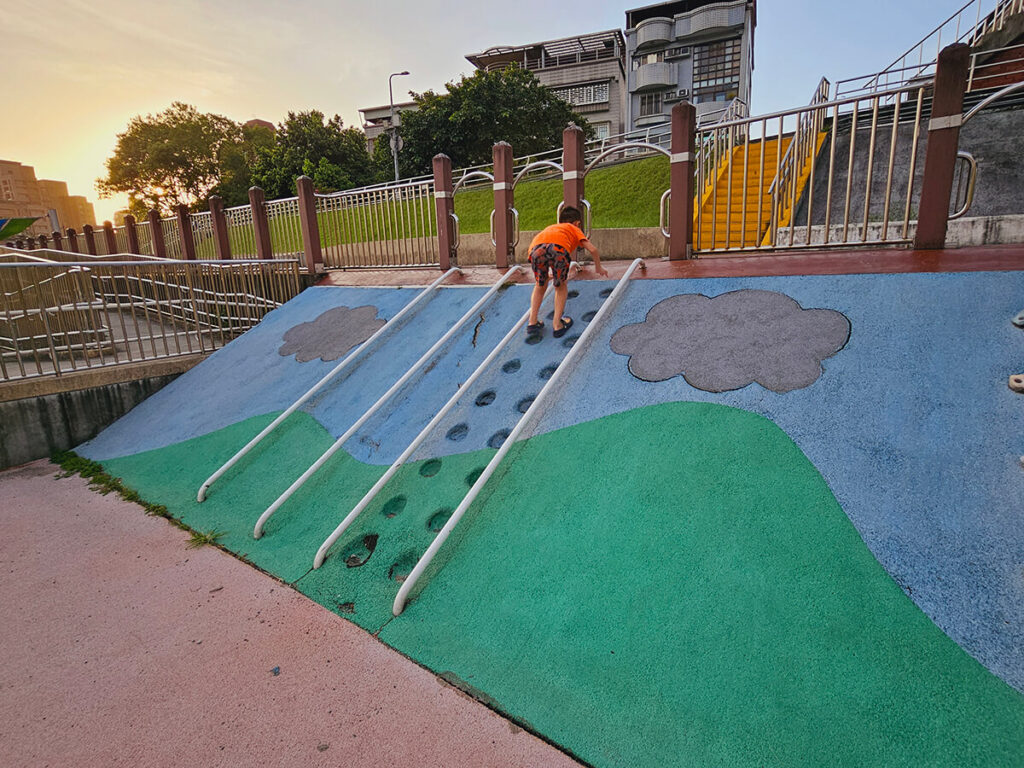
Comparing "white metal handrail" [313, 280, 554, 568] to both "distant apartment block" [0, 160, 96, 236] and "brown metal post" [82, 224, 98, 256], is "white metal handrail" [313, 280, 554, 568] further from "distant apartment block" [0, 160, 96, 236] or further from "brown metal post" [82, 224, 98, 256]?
"distant apartment block" [0, 160, 96, 236]

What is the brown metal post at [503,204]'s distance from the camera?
7.68 metres

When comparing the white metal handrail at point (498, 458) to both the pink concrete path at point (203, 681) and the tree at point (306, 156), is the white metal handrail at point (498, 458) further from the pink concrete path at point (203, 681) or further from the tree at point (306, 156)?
the tree at point (306, 156)

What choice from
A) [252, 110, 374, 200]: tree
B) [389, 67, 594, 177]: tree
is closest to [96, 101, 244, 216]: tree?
[252, 110, 374, 200]: tree

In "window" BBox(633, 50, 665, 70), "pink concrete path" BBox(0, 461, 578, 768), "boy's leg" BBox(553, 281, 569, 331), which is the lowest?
"pink concrete path" BBox(0, 461, 578, 768)

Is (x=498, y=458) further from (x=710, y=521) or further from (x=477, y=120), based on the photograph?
(x=477, y=120)

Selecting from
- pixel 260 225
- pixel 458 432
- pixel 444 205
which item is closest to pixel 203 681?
pixel 458 432

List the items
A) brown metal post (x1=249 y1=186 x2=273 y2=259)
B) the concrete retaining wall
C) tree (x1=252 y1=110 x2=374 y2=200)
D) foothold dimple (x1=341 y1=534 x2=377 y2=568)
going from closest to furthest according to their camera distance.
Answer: foothold dimple (x1=341 y1=534 x2=377 y2=568)
the concrete retaining wall
brown metal post (x1=249 y1=186 x2=273 y2=259)
tree (x1=252 y1=110 x2=374 y2=200)

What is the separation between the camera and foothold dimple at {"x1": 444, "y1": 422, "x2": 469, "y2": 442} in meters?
4.22

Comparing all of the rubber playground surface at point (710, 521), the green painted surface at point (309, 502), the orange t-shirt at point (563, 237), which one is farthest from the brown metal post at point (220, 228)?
the orange t-shirt at point (563, 237)

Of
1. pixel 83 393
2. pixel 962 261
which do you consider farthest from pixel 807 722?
pixel 83 393

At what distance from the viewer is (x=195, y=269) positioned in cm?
855

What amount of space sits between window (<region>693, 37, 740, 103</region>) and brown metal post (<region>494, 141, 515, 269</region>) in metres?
40.8

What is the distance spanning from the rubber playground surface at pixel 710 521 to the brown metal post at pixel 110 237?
52.5ft

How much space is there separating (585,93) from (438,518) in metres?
48.1
